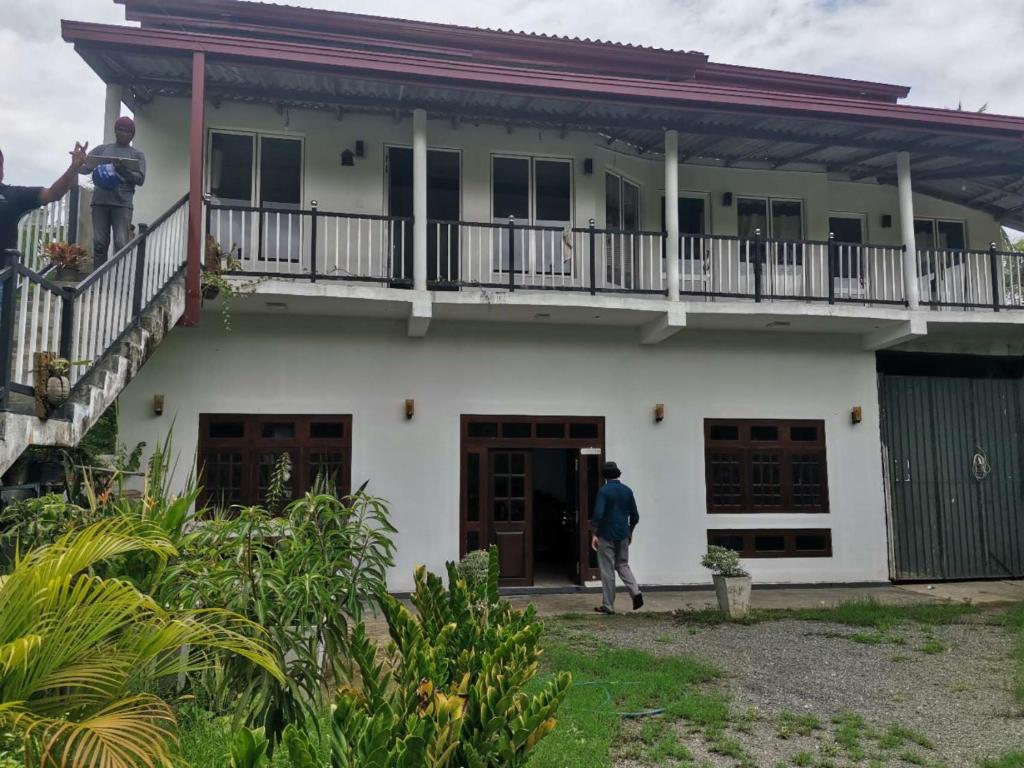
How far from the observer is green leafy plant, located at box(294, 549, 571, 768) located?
6.21ft

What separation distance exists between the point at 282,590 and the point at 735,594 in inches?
240

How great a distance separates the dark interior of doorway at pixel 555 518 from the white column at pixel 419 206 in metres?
3.34

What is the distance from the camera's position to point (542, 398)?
1016cm

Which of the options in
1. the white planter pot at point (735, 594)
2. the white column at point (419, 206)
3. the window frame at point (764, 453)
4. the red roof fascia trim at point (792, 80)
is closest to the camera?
the white planter pot at point (735, 594)

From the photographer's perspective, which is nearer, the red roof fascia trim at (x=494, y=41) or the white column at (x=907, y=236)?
the white column at (x=907, y=236)

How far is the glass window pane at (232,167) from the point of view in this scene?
978 centimetres

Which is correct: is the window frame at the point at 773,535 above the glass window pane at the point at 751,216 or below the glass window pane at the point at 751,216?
below

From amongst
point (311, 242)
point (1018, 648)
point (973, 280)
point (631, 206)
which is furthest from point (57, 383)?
point (973, 280)

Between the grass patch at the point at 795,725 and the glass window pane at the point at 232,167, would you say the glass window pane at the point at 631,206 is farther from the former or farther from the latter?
the grass patch at the point at 795,725

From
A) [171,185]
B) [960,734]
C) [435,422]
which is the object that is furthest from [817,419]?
[171,185]

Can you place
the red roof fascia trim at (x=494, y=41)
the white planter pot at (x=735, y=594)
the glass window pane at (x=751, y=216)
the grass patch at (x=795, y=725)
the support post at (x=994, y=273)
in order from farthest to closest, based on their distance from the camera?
the glass window pane at (x=751, y=216) < the red roof fascia trim at (x=494, y=41) < the support post at (x=994, y=273) < the white planter pot at (x=735, y=594) < the grass patch at (x=795, y=725)

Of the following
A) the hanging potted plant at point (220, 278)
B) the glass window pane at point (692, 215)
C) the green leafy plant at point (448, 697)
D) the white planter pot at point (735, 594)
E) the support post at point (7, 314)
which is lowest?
the white planter pot at point (735, 594)

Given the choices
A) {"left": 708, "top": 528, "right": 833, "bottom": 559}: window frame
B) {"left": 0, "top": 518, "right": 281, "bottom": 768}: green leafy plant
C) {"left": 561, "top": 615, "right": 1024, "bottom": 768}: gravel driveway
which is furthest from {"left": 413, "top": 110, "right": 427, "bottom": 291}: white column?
{"left": 0, "top": 518, "right": 281, "bottom": 768}: green leafy plant

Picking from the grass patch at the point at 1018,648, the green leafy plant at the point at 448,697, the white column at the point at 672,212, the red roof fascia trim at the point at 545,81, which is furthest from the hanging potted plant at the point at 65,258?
the grass patch at the point at 1018,648
